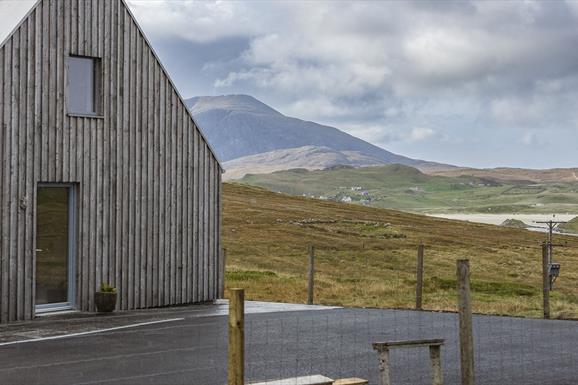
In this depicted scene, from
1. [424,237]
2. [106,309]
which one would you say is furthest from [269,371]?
[424,237]

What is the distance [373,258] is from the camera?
49.7 m

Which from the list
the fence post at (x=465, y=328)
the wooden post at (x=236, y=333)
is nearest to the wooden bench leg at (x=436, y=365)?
the fence post at (x=465, y=328)

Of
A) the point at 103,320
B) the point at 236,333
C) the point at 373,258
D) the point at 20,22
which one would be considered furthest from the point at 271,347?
the point at 373,258

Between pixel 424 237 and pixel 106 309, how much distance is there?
4971cm

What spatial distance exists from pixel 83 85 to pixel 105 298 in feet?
16.2

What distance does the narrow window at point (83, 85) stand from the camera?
19.9 metres

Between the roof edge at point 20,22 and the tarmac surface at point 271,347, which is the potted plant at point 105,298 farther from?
the roof edge at point 20,22

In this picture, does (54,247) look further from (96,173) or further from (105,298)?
(96,173)

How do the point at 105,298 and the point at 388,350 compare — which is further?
the point at 105,298

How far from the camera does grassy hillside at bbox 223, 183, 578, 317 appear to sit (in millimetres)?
30188

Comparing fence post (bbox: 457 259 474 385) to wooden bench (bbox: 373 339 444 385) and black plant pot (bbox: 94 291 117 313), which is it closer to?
wooden bench (bbox: 373 339 444 385)

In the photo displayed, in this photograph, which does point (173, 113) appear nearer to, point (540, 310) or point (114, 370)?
point (114, 370)

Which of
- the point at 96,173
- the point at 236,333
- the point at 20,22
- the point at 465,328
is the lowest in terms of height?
the point at 465,328

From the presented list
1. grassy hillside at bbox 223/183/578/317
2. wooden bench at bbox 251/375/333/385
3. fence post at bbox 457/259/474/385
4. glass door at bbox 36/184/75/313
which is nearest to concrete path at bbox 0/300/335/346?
glass door at bbox 36/184/75/313
